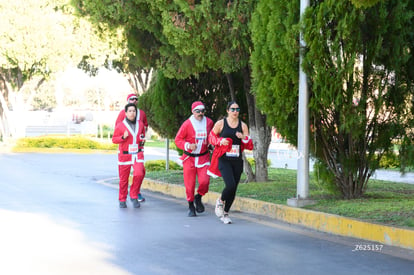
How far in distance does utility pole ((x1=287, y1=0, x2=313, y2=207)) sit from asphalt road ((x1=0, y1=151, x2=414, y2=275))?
76 cm

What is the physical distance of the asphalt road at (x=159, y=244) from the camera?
820 centimetres

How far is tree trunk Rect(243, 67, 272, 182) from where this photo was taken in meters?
16.9

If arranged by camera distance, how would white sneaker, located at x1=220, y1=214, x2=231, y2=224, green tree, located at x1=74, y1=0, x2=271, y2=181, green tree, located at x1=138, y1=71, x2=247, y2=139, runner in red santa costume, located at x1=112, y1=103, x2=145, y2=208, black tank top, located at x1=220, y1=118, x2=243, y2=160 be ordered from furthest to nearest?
A: green tree, located at x1=138, y1=71, x2=247, y2=139 → green tree, located at x1=74, y1=0, x2=271, y2=181 → runner in red santa costume, located at x1=112, y1=103, x2=145, y2=208 → black tank top, located at x1=220, y1=118, x2=243, y2=160 → white sneaker, located at x1=220, y1=214, x2=231, y2=224

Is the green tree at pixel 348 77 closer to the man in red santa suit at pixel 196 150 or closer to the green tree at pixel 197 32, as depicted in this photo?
the man in red santa suit at pixel 196 150

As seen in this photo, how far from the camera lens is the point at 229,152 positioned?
11898mm

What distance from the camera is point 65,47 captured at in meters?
39.9

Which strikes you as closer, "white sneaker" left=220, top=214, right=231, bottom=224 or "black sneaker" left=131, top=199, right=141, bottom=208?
"white sneaker" left=220, top=214, right=231, bottom=224

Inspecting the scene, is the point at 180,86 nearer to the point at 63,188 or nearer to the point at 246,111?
the point at 246,111

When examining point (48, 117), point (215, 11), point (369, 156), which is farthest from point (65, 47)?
point (369, 156)

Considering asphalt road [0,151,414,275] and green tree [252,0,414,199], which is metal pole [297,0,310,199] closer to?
green tree [252,0,414,199]

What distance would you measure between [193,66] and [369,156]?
16.1 feet

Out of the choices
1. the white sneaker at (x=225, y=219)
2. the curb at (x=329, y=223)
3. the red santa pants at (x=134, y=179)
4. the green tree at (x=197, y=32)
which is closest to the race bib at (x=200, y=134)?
the curb at (x=329, y=223)

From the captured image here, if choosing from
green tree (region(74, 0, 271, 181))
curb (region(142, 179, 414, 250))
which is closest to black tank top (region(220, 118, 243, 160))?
curb (region(142, 179, 414, 250))

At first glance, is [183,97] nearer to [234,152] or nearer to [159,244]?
[234,152]
